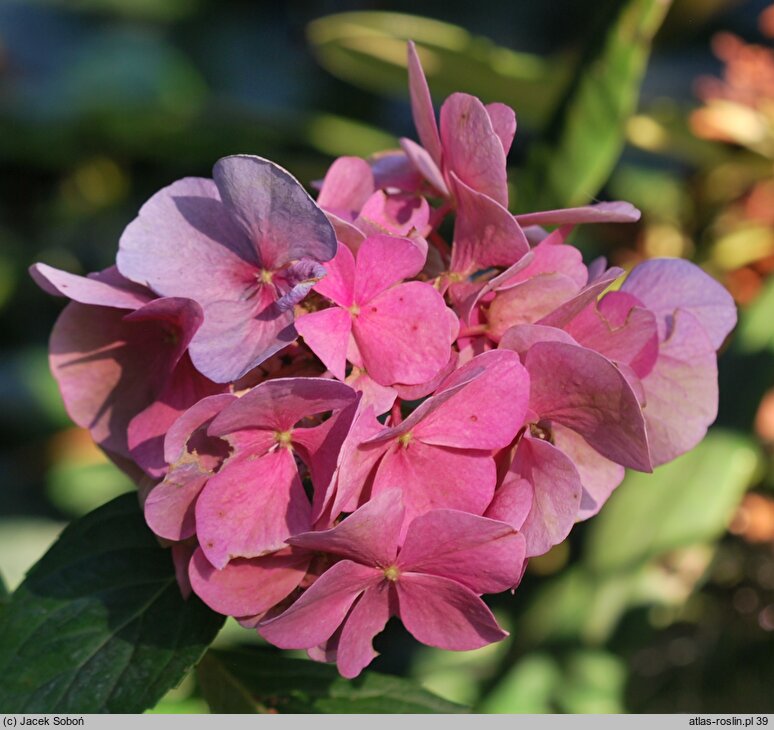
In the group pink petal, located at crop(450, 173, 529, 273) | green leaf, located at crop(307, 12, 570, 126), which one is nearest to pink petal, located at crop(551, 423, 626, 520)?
pink petal, located at crop(450, 173, 529, 273)

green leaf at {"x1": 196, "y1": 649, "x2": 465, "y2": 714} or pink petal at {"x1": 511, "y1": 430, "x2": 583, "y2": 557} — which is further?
green leaf at {"x1": 196, "y1": 649, "x2": 465, "y2": 714}

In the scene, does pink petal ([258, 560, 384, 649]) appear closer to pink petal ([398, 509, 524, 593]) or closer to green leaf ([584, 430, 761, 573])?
pink petal ([398, 509, 524, 593])

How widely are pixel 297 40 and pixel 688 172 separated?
1.12 metres

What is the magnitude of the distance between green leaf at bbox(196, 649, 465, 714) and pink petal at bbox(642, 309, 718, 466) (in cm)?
26

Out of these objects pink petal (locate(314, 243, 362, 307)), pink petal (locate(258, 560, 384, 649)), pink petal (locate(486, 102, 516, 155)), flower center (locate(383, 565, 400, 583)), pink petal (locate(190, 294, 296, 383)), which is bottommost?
pink petal (locate(258, 560, 384, 649))

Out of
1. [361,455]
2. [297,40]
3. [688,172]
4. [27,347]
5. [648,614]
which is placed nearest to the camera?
[361,455]

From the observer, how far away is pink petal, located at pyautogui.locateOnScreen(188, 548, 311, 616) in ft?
1.66

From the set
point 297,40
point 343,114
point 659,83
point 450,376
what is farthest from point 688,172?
point 450,376

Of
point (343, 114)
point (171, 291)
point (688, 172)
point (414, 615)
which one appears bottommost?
point (343, 114)

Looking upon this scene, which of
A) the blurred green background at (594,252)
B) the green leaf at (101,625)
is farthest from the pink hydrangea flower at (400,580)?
the blurred green background at (594,252)

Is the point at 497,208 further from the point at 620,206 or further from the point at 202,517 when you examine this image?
the point at 202,517

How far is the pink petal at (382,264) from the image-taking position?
492 millimetres

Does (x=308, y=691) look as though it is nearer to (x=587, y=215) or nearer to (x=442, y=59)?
(x=587, y=215)

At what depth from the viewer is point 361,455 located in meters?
0.47
